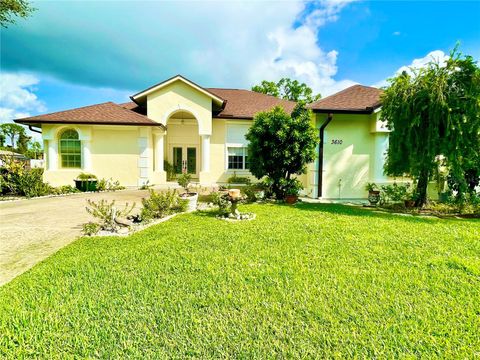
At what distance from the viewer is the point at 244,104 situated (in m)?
18.6

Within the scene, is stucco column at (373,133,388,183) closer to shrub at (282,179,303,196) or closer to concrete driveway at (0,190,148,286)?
shrub at (282,179,303,196)

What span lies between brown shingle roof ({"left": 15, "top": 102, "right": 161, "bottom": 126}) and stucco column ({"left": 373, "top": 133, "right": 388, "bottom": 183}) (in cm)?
1306

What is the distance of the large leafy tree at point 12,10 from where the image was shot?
12.9 m

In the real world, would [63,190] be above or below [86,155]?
below

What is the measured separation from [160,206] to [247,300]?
5454 mm

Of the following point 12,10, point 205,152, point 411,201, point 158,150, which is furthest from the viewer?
point 205,152

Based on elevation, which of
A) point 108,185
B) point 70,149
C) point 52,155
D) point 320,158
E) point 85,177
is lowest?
point 108,185

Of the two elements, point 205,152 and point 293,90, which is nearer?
point 205,152

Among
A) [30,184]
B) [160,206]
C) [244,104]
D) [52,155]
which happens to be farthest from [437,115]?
[52,155]

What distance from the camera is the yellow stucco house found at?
12141 millimetres

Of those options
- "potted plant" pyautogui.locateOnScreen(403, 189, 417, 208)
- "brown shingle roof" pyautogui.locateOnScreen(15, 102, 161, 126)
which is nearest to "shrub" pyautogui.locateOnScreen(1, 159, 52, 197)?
"brown shingle roof" pyautogui.locateOnScreen(15, 102, 161, 126)

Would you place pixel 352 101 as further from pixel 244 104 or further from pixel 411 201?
pixel 244 104

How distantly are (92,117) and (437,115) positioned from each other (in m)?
18.0

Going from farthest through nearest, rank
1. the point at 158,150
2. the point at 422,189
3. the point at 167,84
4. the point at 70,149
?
the point at 158,150 → the point at 167,84 → the point at 70,149 → the point at 422,189
